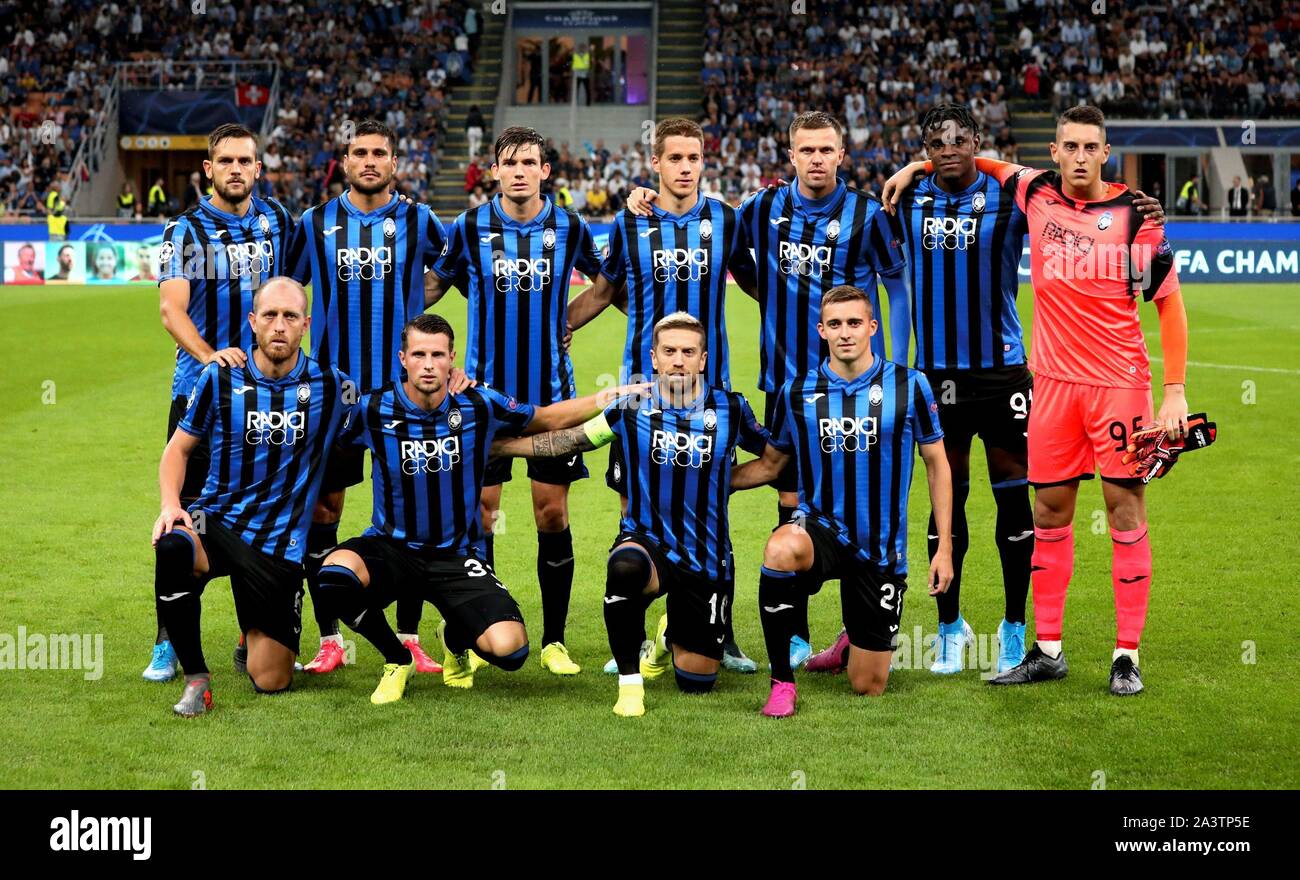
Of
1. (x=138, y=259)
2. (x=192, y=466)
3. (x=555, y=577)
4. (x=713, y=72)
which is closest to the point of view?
(x=192, y=466)

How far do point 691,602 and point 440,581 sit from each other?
0.96m

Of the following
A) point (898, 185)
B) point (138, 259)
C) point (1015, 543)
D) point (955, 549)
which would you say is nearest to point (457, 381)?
point (898, 185)

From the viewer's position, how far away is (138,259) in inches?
1048

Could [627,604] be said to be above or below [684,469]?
below

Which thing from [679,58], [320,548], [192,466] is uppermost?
[679,58]

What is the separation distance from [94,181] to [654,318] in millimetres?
32422

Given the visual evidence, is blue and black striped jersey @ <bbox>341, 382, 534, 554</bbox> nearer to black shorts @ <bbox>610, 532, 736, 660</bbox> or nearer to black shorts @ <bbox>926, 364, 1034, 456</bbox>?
black shorts @ <bbox>610, 532, 736, 660</bbox>

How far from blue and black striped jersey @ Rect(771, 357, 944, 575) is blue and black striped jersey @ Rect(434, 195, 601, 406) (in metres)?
1.06

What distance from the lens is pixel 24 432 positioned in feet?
39.3

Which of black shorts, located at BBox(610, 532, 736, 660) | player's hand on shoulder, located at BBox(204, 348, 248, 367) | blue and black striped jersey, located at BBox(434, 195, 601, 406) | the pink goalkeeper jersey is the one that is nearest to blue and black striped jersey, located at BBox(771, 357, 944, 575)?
black shorts, located at BBox(610, 532, 736, 660)

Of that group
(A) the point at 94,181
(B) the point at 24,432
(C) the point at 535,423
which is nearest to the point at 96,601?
(C) the point at 535,423

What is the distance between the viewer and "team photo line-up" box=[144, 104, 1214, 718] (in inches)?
218

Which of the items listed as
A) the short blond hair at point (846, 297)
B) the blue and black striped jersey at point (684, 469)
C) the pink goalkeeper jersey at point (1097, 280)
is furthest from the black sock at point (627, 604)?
the pink goalkeeper jersey at point (1097, 280)

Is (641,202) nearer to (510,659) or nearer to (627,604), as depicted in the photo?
(627,604)
